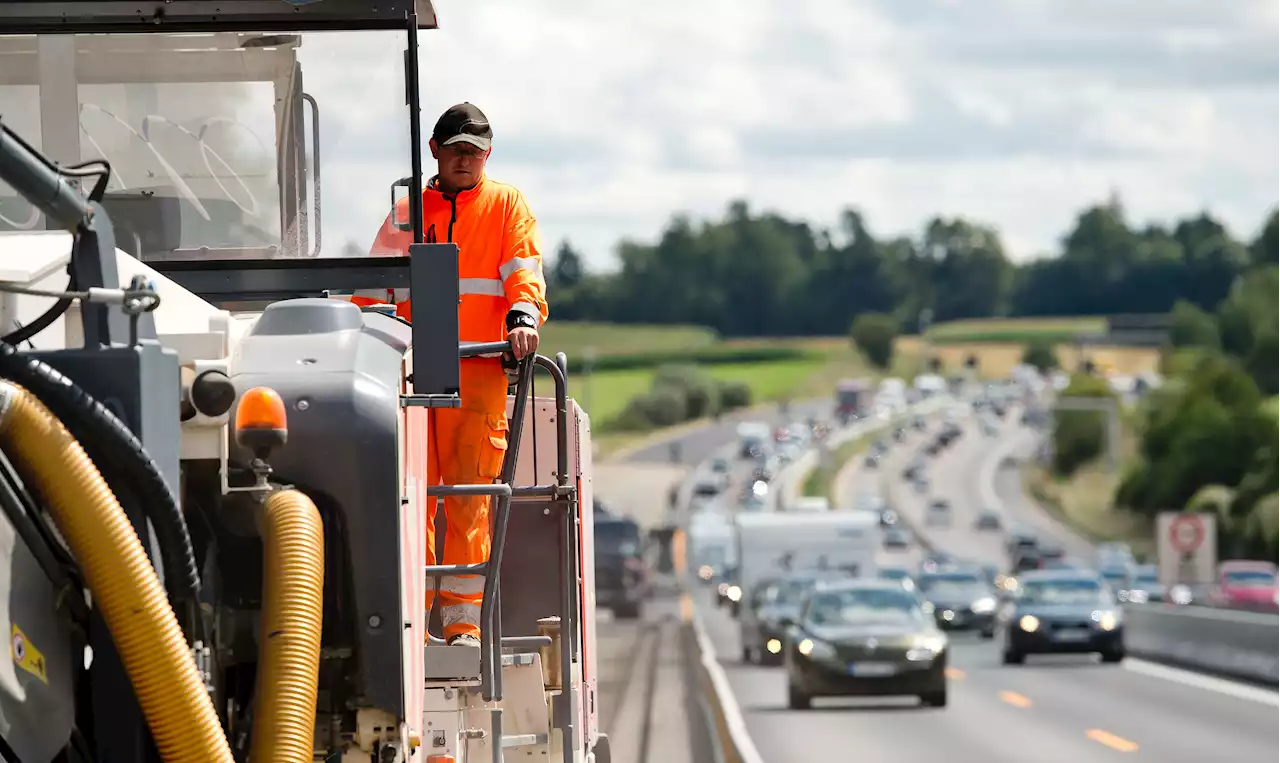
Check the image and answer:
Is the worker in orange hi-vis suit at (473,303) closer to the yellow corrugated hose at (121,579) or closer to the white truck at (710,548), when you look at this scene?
the yellow corrugated hose at (121,579)

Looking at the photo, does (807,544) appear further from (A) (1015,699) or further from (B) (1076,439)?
(B) (1076,439)

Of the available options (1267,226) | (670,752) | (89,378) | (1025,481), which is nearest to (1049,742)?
(670,752)

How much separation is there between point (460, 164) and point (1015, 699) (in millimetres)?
21959

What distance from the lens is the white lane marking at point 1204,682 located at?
1066 inches

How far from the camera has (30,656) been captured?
4.35m

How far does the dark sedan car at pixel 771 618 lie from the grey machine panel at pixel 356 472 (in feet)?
105

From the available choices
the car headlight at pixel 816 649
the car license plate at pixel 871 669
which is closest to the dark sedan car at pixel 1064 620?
the car license plate at pixel 871 669

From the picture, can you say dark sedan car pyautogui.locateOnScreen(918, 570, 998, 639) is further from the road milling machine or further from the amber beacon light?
the amber beacon light

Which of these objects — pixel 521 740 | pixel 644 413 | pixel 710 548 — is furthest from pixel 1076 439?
pixel 521 740

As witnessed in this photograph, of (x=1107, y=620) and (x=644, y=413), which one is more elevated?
(x=1107, y=620)

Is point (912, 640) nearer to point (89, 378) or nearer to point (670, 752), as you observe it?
point (670, 752)

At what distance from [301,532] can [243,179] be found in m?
2.10

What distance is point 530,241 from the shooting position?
7.45 m

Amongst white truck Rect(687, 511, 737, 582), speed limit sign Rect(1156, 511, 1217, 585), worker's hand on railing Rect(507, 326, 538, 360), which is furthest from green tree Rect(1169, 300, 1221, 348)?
worker's hand on railing Rect(507, 326, 538, 360)
